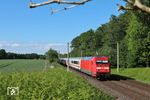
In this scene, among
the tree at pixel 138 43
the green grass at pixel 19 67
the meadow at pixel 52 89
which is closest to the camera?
the meadow at pixel 52 89

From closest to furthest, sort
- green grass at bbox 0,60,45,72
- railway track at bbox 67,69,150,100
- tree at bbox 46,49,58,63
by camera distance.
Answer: railway track at bbox 67,69,150,100 < green grass at bbox 0,60,45,72 < tree at bbox 46,49,58,63

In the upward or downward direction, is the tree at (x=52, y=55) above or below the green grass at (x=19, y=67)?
above

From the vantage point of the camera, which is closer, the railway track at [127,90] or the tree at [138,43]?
the railway track at [127,90]

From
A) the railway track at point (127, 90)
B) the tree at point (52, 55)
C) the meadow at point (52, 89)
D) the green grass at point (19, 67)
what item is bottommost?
the railway track at point (127, 90)

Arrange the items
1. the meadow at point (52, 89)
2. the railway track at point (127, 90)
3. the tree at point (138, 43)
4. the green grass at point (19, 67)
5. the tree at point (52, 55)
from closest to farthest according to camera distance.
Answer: the meadow at point (52, 89), the railway track at point (127, 90), the green grass at point (19, 67), the tree at point (138, 43), the tree at point (52, 55)

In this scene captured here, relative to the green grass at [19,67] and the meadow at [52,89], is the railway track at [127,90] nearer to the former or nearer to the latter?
the meadow at [52,89]

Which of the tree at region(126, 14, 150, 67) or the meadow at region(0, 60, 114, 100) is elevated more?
the tree at region(126, 14, 150, 67)

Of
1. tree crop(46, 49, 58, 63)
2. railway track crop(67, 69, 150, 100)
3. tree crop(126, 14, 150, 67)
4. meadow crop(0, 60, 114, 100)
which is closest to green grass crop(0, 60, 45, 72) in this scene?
tree crop(46, 49, 58, 63)

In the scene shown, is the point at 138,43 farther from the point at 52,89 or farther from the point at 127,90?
the point at 52,89

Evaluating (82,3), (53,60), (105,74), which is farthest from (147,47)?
(82,3)

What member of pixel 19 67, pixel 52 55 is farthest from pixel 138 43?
pixel 52 55

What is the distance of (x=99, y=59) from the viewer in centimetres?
5709

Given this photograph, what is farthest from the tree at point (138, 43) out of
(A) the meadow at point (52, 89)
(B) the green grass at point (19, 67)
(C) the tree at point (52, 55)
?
(A) the meadow at point (52, 89)

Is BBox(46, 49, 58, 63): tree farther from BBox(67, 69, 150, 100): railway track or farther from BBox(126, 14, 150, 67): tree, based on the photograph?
BBox(67, 69, 150, 100): railway track
